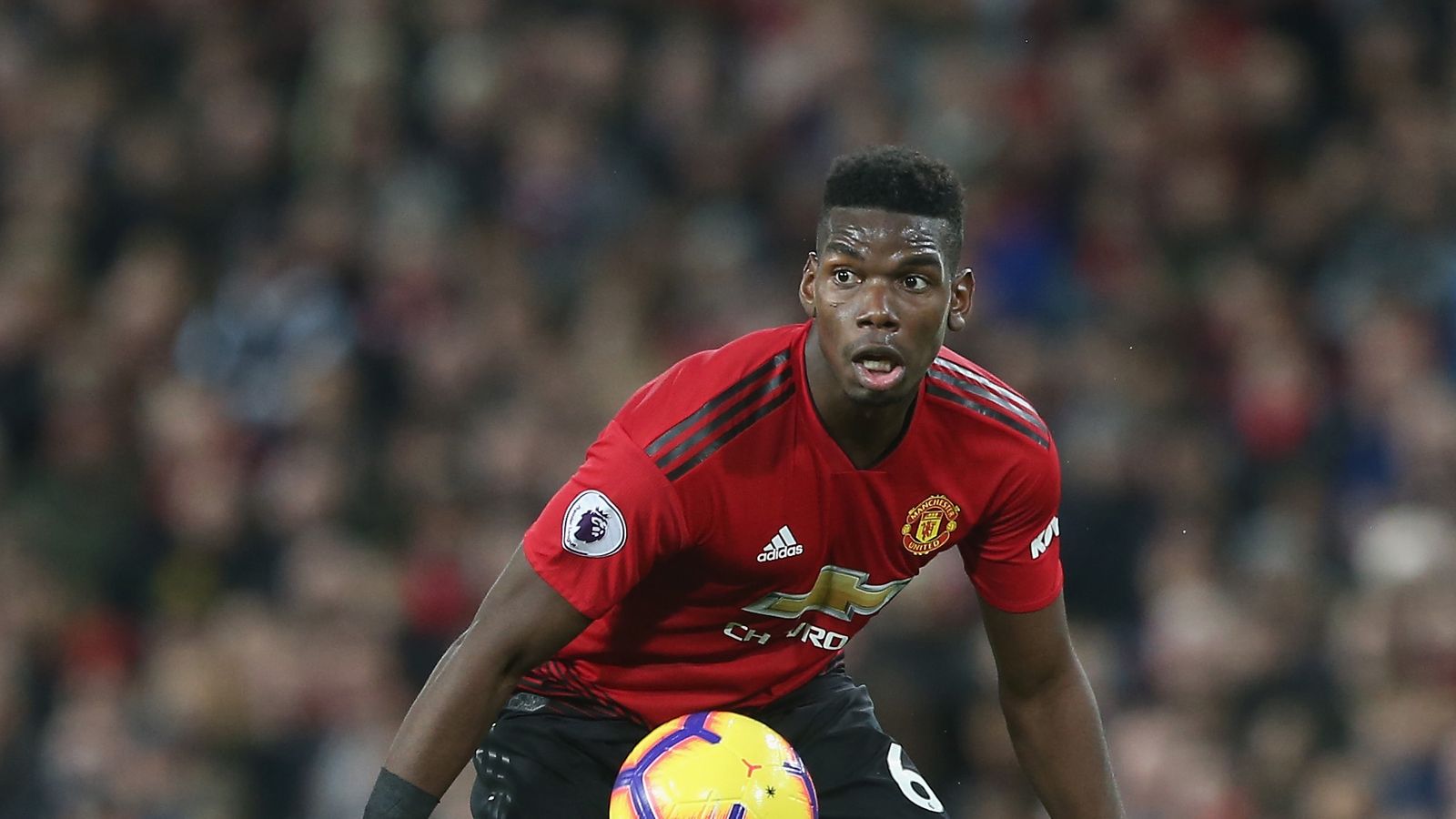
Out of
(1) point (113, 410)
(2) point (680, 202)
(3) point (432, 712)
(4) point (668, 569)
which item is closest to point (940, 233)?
(4) point (668, 569)

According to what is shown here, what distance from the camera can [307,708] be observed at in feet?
30.3

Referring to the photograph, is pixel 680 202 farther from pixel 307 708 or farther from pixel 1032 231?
pixel 307 708

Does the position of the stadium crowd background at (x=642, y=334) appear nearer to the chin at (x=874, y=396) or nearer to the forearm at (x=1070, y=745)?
the forearm at (x=1070, y=745)

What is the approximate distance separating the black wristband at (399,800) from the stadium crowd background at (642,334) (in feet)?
13.1

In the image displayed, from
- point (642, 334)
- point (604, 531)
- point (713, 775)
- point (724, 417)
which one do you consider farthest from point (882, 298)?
point (642, 334)

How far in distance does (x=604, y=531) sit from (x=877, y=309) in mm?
690

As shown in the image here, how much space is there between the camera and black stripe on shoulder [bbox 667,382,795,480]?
14.1 feet

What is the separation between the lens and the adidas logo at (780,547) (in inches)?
175

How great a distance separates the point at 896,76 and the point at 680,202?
1218mm

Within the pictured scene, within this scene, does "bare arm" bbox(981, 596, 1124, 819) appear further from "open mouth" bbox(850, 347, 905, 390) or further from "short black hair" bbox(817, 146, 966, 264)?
"short black hair" bbox(817, 146, 966, 264)

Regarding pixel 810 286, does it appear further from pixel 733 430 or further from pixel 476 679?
pixel 476 679

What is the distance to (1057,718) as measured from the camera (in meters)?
4.87

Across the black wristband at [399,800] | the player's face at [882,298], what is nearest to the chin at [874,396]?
the player's face at [882,298]

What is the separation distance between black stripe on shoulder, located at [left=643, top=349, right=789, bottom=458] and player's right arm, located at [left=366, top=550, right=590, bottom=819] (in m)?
0.35
